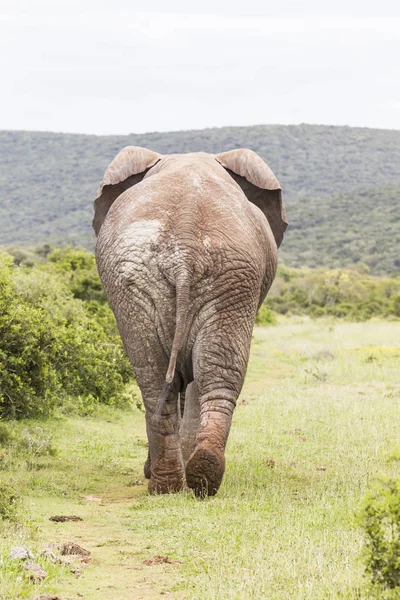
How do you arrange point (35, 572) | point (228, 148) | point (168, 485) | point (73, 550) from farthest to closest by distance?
point (228, 148) < point (168, 485) < point (73, 550) < point (35, 572)

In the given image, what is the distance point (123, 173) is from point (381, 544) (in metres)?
5.06

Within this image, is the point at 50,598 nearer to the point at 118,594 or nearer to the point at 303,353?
the point at 118,594

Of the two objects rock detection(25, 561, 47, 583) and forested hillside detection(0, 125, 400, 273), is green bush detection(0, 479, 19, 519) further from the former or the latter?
forested hillside detection(0, 125, 400, 273)

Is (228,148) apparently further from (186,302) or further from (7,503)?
(7,503)

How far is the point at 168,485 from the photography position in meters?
7.50

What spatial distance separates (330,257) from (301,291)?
2175 centimetres

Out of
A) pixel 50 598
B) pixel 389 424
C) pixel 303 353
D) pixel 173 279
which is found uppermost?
pixel 173 279

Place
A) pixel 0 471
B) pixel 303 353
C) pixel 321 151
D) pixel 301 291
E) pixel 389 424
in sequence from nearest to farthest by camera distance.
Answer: pixel 0 471, pixel 389 424, pixel 303 353, pixel 301 291, pixel 321 151

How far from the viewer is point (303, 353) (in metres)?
21.6

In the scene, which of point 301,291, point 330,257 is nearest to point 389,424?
point 301,291

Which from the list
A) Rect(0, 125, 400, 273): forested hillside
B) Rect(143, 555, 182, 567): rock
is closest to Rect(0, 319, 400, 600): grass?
Rect(143, 555, 182, 567): rock

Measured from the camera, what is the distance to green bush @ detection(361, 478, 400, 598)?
434 cm

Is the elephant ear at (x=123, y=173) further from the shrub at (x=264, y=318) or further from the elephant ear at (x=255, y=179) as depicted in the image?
the shrub at (x=264, y=318)

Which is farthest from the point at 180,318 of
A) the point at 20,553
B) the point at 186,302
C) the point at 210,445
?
the point at 20,553
